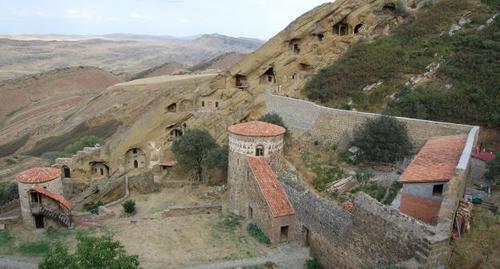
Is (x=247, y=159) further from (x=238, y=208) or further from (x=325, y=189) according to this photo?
(x=325, y=189)

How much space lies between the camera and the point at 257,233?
69.4 feet

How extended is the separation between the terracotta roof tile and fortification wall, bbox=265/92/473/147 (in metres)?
8.64

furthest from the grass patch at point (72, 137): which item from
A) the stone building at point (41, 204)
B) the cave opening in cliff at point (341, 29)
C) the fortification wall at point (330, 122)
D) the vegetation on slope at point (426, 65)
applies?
the cave opening in cliff at point (341, 29)

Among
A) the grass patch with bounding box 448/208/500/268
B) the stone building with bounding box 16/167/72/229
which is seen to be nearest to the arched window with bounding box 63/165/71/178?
the stone building with bounding box 16/167/72/229

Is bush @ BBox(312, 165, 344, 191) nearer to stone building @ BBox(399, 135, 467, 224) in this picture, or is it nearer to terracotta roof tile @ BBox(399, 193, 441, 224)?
stone building @ BBox(399, 135, 467, 224)

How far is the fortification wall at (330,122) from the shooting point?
22923mm

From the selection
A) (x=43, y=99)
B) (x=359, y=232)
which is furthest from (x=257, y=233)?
(x=43, y=99)

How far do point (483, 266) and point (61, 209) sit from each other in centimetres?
2285

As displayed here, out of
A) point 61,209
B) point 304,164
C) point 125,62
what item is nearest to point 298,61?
point 304,164

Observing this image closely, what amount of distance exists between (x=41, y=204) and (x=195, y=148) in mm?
10753

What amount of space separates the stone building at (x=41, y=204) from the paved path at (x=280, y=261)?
10.9m

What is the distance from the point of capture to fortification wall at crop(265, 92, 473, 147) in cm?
2292

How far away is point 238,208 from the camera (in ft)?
78.4

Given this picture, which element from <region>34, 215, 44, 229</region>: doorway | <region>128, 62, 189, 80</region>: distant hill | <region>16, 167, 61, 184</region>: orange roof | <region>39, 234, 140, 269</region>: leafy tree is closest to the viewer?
<region>39, 234, 140, 269</region>: leafy tree
